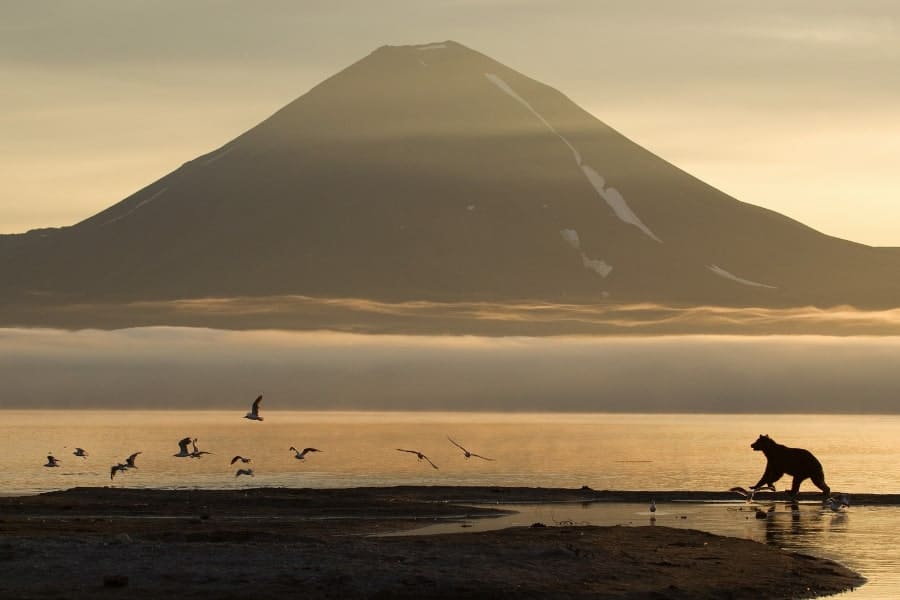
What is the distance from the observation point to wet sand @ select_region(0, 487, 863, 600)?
4453 centimetres

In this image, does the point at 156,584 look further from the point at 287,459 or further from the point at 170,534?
the point at 287,459

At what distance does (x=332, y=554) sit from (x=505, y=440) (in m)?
147

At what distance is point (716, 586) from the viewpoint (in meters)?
47.4

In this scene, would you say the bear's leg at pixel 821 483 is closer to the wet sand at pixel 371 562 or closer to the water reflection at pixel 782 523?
the water reflection at pixel 782 523

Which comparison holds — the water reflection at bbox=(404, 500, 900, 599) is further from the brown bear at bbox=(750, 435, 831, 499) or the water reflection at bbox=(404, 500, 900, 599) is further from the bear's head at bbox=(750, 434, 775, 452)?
the bear's head at bbox=(750, 434, 775, 452)

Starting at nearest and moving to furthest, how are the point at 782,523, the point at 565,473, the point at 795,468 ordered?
the point at 782,523 → the point at 795,468 → the point at 565,473

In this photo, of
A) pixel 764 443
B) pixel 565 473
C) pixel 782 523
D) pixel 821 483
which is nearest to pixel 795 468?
pixel 821 483

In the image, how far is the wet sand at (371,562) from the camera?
4453 centimetres

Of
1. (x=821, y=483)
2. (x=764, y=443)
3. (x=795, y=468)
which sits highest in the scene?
(x=764, y=443)

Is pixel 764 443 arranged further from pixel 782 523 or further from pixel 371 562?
pixel 371 562

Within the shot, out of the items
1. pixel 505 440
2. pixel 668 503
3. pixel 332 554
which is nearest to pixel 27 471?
pixel 668 503

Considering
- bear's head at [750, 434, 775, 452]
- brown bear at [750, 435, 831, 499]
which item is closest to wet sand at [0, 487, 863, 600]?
brown bear at [750, 435, 831, 499]

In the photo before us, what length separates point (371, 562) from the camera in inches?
1905

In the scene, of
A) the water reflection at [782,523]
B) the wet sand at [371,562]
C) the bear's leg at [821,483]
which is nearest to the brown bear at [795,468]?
the bear's leg at [821,483]
